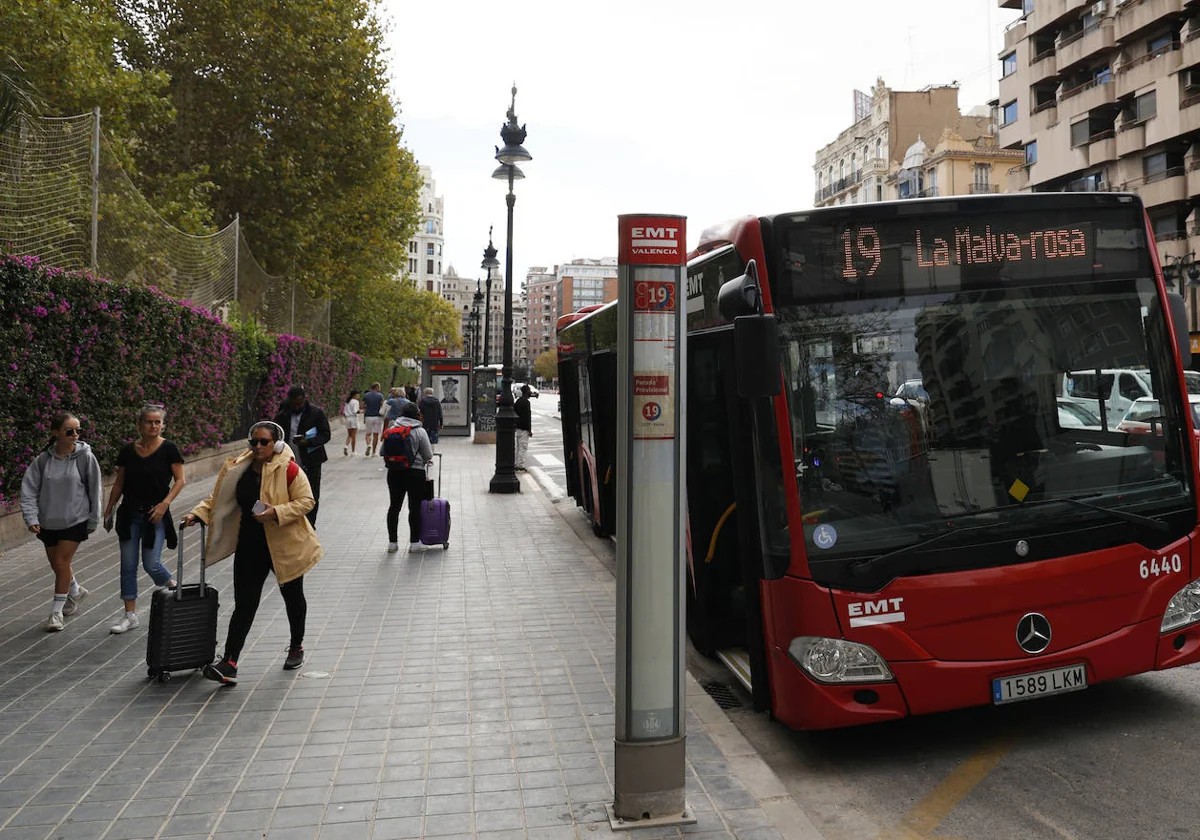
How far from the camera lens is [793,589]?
467cm

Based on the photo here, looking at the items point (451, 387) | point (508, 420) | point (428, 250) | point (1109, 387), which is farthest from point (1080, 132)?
point (428, 250)

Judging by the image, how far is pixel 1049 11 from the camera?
4394 cm

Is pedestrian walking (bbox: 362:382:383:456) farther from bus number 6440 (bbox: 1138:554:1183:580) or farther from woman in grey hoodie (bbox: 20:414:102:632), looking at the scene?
bus number 6440 (bbox: 1138:554:1183:580)

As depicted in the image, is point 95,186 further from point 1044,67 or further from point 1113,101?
point 1044,67

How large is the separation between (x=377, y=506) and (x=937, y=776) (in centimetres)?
1145

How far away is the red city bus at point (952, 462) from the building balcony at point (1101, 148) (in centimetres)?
4109

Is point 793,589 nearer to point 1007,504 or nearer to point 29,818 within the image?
point 1007,504

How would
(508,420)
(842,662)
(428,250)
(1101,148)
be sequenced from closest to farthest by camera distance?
(842,662), (508,420), (1101,148), (428,250)

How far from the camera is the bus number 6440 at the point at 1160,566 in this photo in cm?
496

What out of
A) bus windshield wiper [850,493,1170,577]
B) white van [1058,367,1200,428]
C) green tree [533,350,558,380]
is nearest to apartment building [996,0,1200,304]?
white van [1058,367,1200,428]

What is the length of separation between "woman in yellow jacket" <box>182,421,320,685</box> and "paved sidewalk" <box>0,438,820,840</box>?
479mm

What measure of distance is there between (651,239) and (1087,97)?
4519cm

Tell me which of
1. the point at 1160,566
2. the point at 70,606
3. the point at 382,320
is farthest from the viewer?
the point at 382,320

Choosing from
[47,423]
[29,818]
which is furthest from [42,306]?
[29,818]
